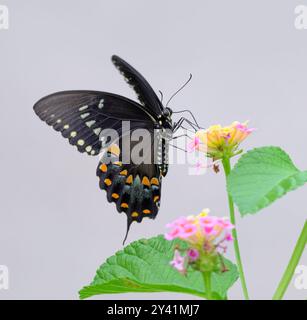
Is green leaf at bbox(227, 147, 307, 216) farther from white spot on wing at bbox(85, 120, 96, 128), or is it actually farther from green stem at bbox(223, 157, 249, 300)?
white spot on wing at bbox(85, 120, 96, 128)

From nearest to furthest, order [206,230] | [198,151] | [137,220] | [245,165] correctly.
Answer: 1. [206,230]
2. [245,165]
3. [198,151]
4. [137,220]

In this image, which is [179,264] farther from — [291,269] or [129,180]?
[129,180]

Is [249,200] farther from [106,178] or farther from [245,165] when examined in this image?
[106,178]

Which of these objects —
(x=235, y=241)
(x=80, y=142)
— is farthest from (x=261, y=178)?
(x=80, y=142)

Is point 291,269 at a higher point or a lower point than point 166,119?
lower

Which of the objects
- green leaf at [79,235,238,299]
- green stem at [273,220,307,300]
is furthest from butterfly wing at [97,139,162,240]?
green stem at [273,220,307,300]
